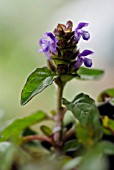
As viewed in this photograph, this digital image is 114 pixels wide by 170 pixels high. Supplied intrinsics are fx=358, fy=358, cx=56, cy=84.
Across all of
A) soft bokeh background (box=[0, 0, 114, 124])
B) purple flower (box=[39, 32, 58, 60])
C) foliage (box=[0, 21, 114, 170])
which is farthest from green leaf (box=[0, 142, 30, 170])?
soft bokeh background (box=[0, 0, 114, 124])

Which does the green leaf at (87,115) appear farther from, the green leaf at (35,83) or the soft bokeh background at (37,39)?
the soft bokeh background at (37,39)

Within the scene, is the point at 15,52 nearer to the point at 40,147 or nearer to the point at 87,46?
the point at 87,46

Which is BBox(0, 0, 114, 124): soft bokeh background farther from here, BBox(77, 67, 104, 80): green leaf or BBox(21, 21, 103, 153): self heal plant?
BBox(21, 21, 103, 153): self heal plant

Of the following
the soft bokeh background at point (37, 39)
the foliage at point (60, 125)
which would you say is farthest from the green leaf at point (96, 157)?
the soft bokeh background at point (37, 39)

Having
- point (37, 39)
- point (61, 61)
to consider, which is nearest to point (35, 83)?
point (61, 61)

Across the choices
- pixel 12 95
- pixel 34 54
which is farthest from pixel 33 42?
pixel 12 95

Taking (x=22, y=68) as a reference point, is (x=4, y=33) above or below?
above

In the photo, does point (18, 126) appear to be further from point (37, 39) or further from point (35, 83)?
point (37, 39)
